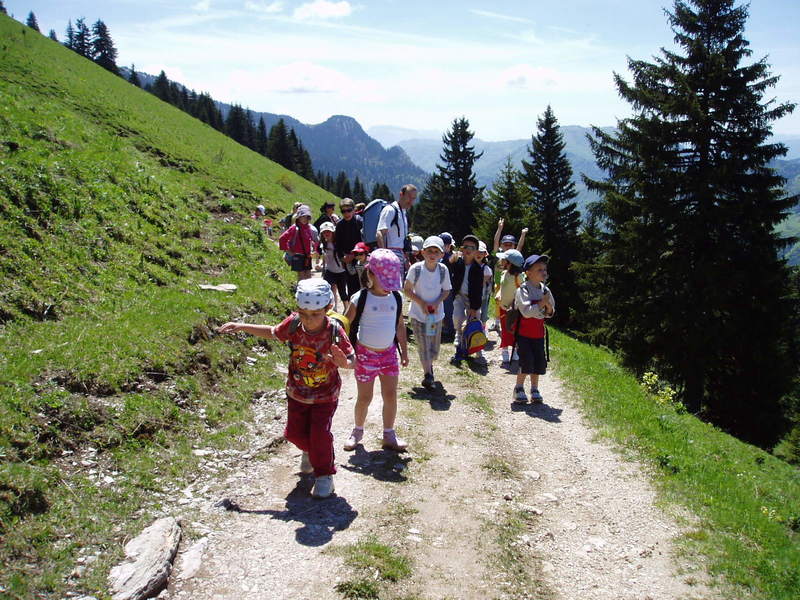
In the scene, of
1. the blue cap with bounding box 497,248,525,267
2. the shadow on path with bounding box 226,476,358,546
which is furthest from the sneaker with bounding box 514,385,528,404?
the shadow on path with bounding box 226,476,358,546

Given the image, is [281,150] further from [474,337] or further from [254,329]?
[254,329]

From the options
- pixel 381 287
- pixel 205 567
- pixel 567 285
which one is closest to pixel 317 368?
pixel 381 287

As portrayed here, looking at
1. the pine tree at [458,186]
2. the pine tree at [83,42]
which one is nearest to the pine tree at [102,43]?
the pine tree at [83,42]

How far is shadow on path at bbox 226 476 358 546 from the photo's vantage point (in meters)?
5.03

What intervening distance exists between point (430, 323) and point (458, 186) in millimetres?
43065

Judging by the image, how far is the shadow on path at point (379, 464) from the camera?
629 cm

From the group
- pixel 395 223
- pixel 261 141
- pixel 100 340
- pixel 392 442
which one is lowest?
pixel 392 442

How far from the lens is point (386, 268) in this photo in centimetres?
621

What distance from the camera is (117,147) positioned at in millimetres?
16312

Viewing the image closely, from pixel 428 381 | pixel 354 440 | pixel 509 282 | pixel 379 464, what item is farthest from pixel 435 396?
pixel 509 282

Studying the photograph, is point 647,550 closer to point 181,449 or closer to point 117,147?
point 181,449

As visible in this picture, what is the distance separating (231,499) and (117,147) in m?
14.4

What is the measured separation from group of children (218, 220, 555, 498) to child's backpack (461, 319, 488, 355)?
992 millimetres

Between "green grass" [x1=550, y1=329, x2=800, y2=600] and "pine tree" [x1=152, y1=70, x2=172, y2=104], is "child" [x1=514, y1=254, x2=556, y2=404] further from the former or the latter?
"pine tree" [x1=152, y1=70, x2=172, y2=104]
